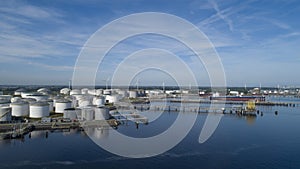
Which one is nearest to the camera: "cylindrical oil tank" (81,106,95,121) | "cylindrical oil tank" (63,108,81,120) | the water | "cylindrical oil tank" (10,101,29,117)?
the water

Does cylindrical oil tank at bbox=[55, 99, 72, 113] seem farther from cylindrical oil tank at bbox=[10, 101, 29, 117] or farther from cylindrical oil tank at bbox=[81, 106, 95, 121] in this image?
cylindrical oil tank at bbox=[81, 106, 95, 121]

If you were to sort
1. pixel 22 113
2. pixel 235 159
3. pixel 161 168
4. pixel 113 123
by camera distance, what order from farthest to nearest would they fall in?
pixel 22 113, pixel 113 123, pixel 235 159, pixel 161 168

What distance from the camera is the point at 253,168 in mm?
5285

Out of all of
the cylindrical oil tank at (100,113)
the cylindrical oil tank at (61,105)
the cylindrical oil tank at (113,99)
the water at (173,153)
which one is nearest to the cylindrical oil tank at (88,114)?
the cylindrical oil tank at (100,113)

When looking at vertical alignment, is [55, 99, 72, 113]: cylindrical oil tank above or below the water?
above

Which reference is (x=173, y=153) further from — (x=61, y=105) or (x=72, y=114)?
(x=61, y=105)

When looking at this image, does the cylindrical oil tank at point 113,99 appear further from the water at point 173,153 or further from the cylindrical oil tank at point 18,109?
the water at point 173,153

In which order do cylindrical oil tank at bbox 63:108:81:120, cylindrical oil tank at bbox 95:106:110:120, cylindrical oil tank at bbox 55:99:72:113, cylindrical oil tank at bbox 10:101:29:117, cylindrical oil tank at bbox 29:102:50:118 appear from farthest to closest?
cylindrical oil tank at bbox 55:99:72:113 < cylindrical oil tank at bbox 10:101:29:117 < cylindrical oil tank at bbox 29:102:50:118 < cylindrical oil tank at bbox 95:106:110:120 < cylindrical oil tank at bbox 63:108:81:120

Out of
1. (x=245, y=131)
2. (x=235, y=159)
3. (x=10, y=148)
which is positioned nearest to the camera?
(x=235, y=159)

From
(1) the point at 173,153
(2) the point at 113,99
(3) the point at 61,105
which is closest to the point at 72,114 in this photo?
(3) the point at 61,105

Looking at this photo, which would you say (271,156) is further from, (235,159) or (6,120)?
(6,120)

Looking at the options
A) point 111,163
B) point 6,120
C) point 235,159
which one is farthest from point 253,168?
point 6,120

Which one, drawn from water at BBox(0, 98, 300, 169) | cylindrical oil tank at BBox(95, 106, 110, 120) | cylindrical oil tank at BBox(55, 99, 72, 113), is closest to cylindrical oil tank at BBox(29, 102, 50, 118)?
cylindrical oil tank at BBox(55, 99, 72, 113)

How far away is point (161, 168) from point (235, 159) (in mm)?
1842
